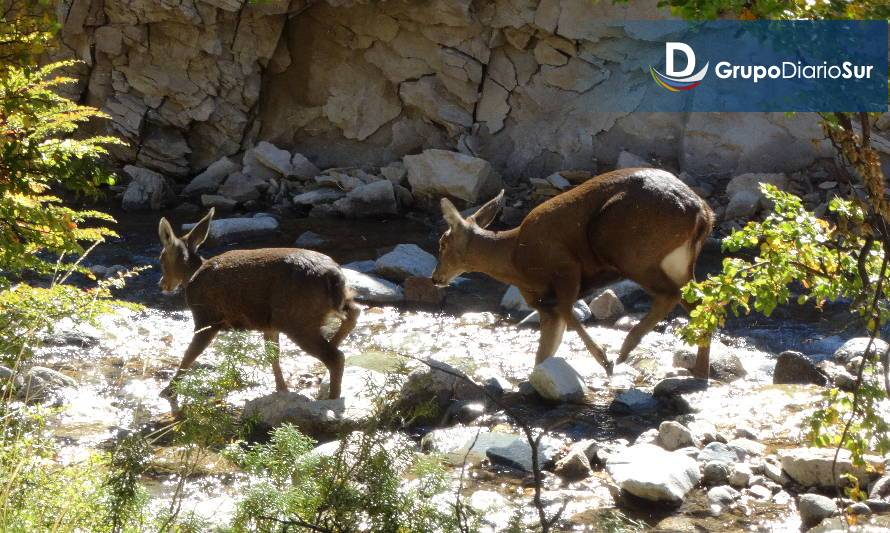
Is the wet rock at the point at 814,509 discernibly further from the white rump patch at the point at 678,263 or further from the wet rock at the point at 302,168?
the wet rock at the point at 302,168

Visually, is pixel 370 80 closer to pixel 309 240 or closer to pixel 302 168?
pixel 302 168

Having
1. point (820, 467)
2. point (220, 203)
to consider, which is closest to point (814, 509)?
point (820, 467)

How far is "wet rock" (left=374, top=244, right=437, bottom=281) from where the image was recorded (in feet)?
40.7

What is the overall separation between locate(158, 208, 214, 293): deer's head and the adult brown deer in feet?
8.55

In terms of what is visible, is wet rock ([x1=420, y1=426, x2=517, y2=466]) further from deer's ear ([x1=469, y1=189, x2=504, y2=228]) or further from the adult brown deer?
Answer: deer's ear ([x1=469, y1=189, x2=504, y2=228])

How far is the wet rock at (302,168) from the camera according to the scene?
17359mm

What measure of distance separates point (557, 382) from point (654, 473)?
81.1 inches

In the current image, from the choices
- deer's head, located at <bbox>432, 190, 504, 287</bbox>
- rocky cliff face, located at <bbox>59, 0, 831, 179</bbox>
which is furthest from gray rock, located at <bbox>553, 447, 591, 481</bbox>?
rocky cliff face, located at <bbox>59, 0, 831, 179</bbox>

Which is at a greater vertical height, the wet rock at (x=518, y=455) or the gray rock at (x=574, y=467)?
the gray rock at (x=574, y=467)

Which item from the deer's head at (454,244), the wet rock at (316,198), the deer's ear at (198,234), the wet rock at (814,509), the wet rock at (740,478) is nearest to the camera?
the wet rock at (814,509)

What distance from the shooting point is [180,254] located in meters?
9.14

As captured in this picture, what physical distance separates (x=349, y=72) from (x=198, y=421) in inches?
591

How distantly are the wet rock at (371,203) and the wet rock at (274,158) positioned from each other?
1.93m

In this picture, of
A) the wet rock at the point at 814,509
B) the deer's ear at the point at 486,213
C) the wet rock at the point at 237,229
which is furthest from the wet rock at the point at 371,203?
the wet rock at the point at 814,509
